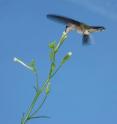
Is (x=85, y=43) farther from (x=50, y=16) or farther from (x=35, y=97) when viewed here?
(x=35, y=97)

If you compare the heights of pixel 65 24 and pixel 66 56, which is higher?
pixel 65 24

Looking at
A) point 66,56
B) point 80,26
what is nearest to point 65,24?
point 80,26

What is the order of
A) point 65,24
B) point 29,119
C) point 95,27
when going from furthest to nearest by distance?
point 95,27 → point 65,24 → point 29,119

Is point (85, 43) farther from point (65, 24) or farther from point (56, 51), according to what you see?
point (56, 51)

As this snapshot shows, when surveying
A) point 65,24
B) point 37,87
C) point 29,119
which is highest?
point 65,24

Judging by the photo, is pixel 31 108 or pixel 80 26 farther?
pixel 80 26

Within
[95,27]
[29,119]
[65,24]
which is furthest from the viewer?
[95,27]

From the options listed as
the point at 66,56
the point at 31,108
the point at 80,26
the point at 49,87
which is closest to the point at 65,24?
the point at 80,26
